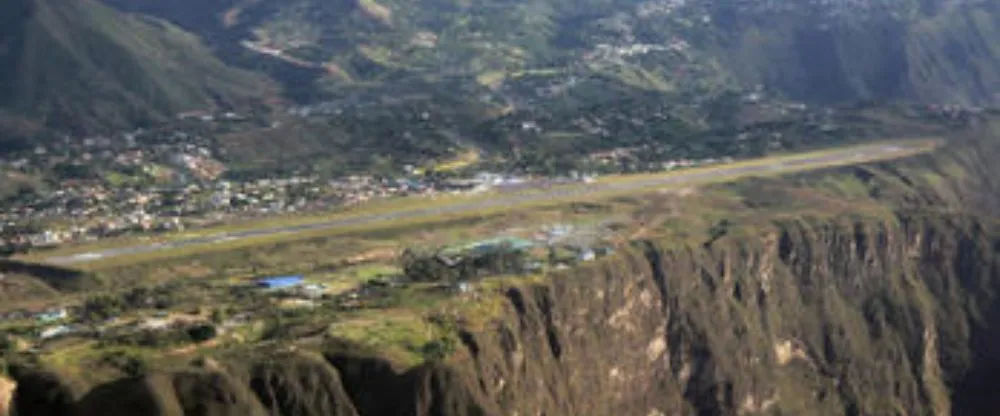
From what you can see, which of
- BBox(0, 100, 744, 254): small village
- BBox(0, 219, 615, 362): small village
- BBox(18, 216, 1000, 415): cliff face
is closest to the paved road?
BBox(0, 100, 744, 254): small village

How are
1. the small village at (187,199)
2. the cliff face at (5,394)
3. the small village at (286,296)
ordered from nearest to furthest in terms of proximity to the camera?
the cliff face at (5,394), the small village at (286,296), the small village at (187,199)

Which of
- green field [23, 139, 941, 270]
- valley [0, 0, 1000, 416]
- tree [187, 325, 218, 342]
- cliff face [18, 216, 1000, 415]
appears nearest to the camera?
cliff face [18, 216, 1000, 415]

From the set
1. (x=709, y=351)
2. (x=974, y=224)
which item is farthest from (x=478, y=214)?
(x=974, y=224)

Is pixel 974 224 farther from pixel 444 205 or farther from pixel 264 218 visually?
pixel 264 218

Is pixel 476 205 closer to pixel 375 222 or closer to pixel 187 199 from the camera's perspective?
pixel 375 222

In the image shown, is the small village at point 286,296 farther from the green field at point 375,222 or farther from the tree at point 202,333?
the green field at point 375,222

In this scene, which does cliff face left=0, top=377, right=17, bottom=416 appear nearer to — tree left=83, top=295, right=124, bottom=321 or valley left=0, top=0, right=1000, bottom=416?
valley left=0, top=0, right=1000, bottom=416

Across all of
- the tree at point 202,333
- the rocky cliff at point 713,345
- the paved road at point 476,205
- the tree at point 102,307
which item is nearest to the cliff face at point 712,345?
the rocky cliff at point 713,345
